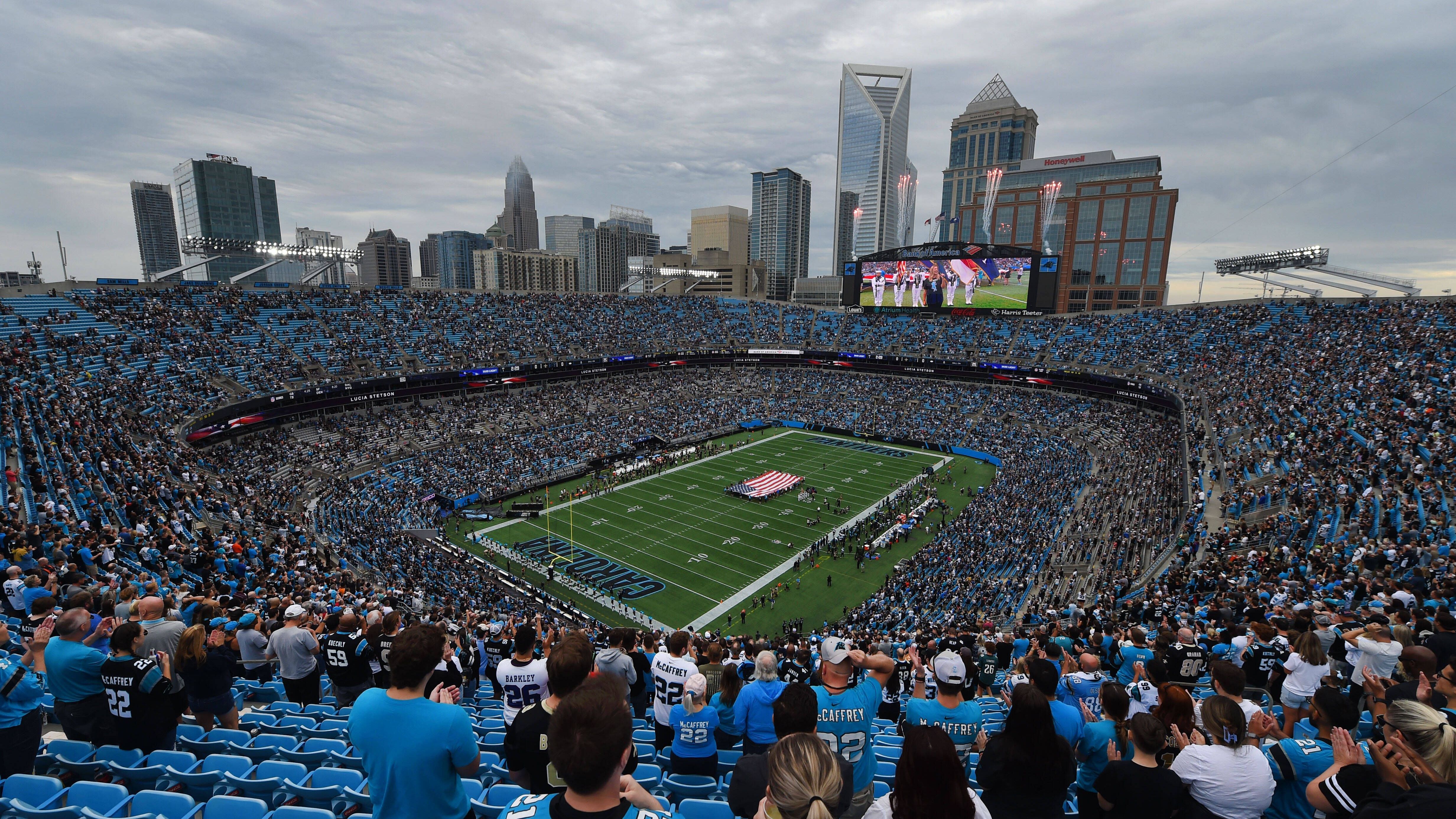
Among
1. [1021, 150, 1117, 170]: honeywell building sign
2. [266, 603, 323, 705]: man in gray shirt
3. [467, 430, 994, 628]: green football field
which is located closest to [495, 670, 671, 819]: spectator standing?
[266, 603, 323, 705]: man in gray shirt

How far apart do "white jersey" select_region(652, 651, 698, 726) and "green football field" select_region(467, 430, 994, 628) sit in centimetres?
1925

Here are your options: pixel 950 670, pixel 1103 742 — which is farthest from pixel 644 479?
pixel 1103 742

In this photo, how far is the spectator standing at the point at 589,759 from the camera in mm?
2514

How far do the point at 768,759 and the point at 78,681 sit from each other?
5.86m

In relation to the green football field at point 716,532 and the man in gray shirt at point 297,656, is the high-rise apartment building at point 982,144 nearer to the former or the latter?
the green football field at point 716,532

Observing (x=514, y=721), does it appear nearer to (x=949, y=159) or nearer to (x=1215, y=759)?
(x=1215, y=759)

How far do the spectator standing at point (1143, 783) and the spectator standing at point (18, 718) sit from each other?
7.82m

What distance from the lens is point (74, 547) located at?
13.0 metres

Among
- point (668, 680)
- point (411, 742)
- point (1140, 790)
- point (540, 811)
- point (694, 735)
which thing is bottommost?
point (694, 735)

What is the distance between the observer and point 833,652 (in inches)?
178

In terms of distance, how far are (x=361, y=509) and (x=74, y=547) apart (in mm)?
19418

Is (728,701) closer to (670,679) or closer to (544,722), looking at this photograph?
(670,679)

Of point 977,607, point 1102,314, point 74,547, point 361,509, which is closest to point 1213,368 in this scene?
point 1102,314

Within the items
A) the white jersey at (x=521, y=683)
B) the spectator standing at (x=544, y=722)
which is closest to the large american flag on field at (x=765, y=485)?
the white jersey at (x=521, y=683)
